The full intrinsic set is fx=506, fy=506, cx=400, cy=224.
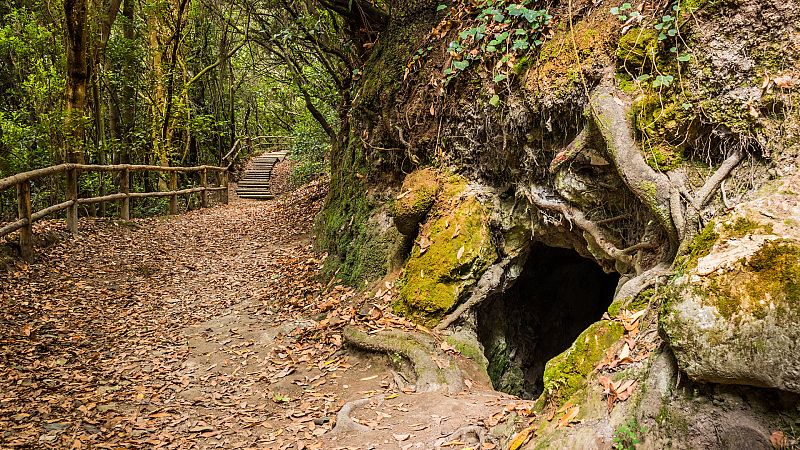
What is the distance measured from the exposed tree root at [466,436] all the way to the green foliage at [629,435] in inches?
36.1

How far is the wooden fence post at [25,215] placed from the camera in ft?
22.3

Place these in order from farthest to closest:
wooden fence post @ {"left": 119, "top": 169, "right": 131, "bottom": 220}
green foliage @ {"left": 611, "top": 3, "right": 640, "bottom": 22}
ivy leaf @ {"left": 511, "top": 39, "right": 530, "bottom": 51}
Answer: wooden fence post @ {"left": 119, "top": 169, "right": 131, "bottom": 220}
ivy leaf @ {"left": 511, "top": 39, "right": 530, "bottom": 51}
green foliage @ {"left": 611, "top": 3, "right": 640, "bottom": 22}

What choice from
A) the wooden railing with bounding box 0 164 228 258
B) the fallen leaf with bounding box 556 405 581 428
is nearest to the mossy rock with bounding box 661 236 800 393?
the fallen leaf with bounding box 556 405 581 428

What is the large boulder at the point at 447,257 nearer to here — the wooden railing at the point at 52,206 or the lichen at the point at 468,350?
the lichen at the point at 468,350

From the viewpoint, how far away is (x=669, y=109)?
12.6 ft

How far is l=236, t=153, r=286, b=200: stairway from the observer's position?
2067 cm

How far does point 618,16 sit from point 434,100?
2.27 meters

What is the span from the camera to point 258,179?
75.0ft

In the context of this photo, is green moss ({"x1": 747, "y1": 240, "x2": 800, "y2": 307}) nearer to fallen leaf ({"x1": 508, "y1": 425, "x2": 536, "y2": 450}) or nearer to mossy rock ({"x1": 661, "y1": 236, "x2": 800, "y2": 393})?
mossy rock ({"x1": 661, "y1": 236, "x2": 800, "y2": 393})

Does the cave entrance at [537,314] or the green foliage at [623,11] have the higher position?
the green foliage at [623,11]

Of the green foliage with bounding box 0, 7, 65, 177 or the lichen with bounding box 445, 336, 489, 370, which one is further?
the green foliage with bounding box 0, 7, 65, 177

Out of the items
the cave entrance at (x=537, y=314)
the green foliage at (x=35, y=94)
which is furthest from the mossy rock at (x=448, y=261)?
the green foliage at (x=35, y=94)

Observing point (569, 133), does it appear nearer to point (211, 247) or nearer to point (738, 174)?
point (738, 174)

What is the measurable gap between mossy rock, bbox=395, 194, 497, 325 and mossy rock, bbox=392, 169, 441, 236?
236mm
